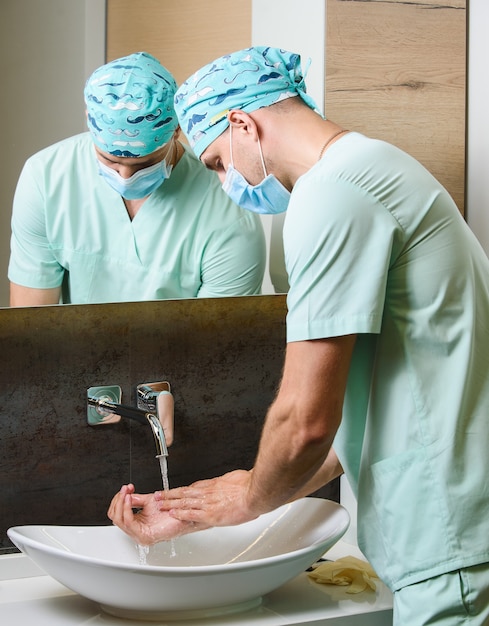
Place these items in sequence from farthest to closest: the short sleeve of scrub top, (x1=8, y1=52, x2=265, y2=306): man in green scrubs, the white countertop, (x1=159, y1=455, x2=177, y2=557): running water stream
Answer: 1. (x1=159, y1=455, x2=177, y2=557): running water stream
2. (x1=8, y1=52, x2=265, y2=306): man in green scrubs
3. the white countertop
4. the short sleeve of scrub top

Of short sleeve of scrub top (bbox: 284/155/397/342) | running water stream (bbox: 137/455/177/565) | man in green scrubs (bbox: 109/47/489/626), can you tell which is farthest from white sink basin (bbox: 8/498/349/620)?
short sleeve of scrub top (bbox: 284/155/397/342)

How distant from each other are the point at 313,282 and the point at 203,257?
0.58 metres

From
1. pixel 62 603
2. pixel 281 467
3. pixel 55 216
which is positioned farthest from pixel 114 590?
pixel 55 216

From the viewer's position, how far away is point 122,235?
1.68m

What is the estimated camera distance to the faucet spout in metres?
1.74

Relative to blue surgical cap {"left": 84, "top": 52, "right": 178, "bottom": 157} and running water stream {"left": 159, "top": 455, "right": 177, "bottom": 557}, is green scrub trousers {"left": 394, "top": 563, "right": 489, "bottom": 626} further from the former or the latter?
blue surgical cap {"left": 84, "top": 52, "right": 178, "bottom": 157}

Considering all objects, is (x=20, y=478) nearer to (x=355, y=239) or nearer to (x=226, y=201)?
(x=226, y=201)

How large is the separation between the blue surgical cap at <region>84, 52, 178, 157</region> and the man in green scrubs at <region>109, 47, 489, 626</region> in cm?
18

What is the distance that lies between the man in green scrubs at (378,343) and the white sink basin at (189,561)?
5.1 inches

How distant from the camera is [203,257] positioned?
1744 mm

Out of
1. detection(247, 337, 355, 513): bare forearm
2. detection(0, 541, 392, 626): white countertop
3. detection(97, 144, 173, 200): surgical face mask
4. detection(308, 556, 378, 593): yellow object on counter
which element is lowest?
detection(0, 541, 392, 626): white countertop

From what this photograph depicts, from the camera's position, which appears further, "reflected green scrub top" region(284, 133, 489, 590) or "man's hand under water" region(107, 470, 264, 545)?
"man's hand under water" region(107, 470, 264, 545)

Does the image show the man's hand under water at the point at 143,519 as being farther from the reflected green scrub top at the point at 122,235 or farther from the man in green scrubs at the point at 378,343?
the reflected green scrub top at the point at 122,235

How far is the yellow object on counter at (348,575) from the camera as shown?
164 centimetres
